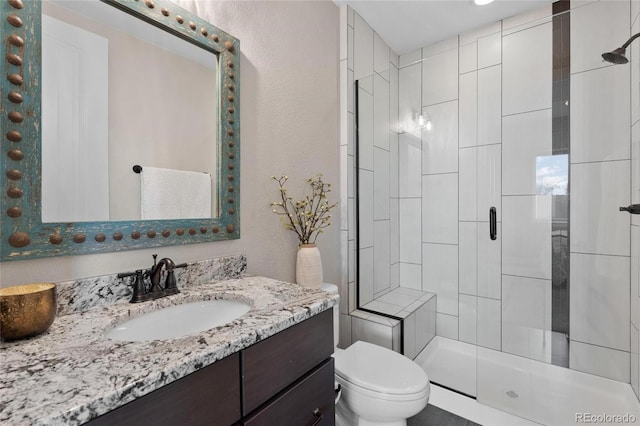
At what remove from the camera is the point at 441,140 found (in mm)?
2420

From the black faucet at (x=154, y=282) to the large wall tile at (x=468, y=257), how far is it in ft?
6.66

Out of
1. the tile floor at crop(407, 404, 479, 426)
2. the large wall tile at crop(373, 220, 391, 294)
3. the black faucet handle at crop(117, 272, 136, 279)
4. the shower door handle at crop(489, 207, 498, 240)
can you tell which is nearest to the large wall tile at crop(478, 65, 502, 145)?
the shower door handle at crop(489, 207, 498, 240)

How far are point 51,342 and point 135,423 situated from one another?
33 cm

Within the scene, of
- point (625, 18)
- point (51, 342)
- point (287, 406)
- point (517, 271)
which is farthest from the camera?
point (517, 271)

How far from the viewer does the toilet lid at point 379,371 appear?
1.26 metres

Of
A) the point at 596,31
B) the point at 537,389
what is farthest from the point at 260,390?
the point at 596,31

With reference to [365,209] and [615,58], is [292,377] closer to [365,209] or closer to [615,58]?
[365,209]

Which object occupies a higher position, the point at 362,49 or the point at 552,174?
the point at 362,49

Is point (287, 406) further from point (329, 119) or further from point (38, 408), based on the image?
point (329, 119)

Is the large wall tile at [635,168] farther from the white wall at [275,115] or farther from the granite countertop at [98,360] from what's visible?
the granite countertop at [98,360]

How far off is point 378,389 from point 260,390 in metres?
0.73

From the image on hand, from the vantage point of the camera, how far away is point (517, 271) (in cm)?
203

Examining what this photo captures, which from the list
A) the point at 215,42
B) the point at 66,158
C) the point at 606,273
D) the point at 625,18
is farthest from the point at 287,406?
the point at 625,18

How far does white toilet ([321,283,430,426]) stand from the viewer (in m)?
1.23
